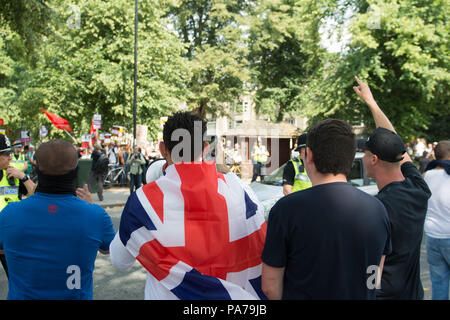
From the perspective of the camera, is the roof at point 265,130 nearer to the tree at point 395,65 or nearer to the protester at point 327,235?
the tree at point 395,65

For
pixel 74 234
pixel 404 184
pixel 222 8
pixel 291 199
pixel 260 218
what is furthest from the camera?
pixel 222 8

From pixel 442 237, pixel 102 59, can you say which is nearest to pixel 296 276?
pixel 442 237

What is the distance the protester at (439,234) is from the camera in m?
3.53

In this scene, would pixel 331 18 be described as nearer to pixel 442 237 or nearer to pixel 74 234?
pixel 442 237

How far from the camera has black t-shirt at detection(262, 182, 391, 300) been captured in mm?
1661

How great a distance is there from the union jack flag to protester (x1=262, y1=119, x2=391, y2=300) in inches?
6.9

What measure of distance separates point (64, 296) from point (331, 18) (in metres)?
23.1

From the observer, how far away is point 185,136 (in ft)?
6.54

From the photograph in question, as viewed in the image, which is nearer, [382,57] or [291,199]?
[291,199]

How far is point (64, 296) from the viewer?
83.6 inches

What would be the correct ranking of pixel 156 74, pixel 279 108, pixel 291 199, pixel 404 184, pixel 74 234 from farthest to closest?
1. pixel 279 108
2. pixel 156 74
3. pixel 404 184
4. pixel 74 234
5. pixel 291 199

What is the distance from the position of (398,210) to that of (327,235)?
2.81 feet

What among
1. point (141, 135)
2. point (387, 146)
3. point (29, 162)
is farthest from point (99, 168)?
point (387, 146)

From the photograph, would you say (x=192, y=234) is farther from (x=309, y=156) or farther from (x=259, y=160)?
(x=259, y=160)
